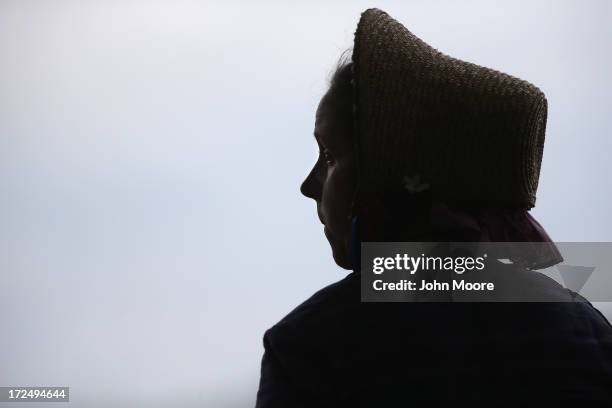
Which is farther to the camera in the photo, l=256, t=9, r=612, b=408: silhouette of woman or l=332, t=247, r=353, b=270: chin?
l=332, t=247, r=353, b=270: chin

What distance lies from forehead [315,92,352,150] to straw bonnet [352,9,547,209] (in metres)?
0.05

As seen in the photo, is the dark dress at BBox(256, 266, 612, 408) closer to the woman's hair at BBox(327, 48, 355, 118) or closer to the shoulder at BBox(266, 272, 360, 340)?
the shoulder at BBox(266, 272, 360, 340)

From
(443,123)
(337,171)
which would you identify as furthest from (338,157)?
(443,123)

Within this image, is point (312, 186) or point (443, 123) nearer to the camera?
point (443, 123)

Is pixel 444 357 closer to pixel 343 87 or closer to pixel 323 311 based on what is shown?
pixel 323 311

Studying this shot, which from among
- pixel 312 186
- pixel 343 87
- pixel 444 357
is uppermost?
pixel 343 87

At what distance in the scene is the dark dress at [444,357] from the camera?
1.71ft

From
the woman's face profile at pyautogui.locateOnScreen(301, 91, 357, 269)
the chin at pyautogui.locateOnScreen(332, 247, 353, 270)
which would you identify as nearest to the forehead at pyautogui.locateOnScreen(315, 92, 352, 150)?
the woman's face profile at pyautogui.locateOnScreen(301, 91, 357, 269)

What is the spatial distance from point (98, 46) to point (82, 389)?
26.2 inches

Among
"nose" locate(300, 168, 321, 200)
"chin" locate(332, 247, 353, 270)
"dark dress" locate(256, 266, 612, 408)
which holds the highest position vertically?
"nose" locate(300, 168, 321, 200)

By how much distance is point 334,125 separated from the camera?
2.11 feet

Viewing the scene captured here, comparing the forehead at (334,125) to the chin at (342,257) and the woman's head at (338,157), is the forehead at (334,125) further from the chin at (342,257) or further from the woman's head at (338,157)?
the chin at (342,257)

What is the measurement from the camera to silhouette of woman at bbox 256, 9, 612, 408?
0.53 meters

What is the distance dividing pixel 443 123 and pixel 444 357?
0.20m
